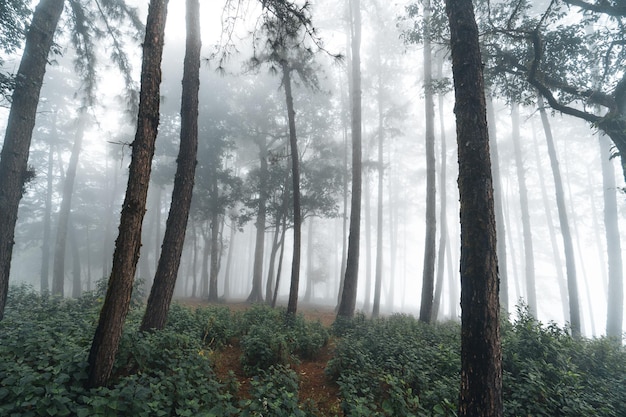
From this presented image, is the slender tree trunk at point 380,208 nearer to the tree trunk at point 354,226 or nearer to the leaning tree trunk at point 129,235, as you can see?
A: the tree trunk at point 354,226

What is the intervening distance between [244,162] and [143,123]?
25350 millimetres

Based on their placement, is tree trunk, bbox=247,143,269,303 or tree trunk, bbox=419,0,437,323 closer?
tree trunk, bbox=419,0,437,323

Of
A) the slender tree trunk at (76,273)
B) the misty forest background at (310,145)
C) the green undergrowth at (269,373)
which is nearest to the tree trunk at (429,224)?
the misty forest background at (310,145)

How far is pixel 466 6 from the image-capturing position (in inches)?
164

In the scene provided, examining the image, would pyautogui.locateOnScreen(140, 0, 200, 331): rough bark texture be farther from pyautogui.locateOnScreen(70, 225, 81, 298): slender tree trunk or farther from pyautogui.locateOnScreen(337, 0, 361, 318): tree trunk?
pyautogui.locateOnScreen(70, 225, 81, 298): slender tree trunk

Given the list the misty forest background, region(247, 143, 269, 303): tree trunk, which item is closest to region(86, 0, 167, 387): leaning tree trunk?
the misty forest background

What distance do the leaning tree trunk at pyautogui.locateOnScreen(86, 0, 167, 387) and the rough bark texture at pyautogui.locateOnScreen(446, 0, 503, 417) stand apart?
427 cm

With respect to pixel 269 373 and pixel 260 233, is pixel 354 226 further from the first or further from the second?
pixel 260 233

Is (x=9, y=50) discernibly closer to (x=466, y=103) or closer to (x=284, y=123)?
(x=466, y=103)

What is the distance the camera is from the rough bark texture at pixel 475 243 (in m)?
3.23

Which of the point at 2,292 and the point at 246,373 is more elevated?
the point at 2,292

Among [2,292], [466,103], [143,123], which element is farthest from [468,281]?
[2,292]

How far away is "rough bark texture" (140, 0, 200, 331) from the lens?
20.2ft

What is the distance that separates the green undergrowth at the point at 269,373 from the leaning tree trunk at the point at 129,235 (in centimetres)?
29
